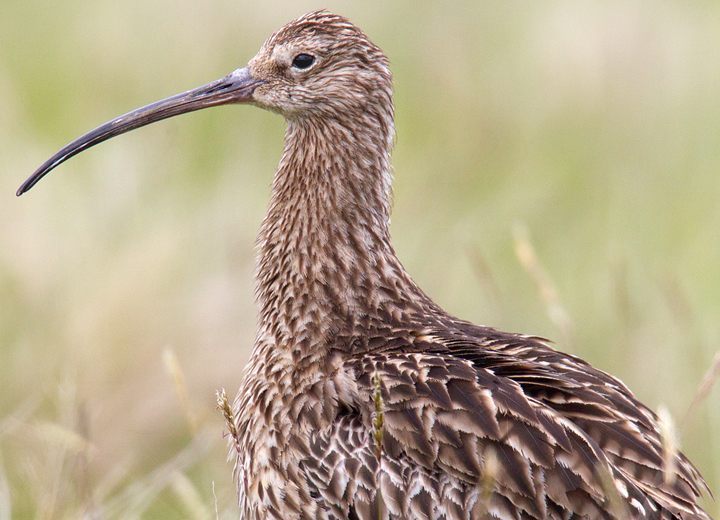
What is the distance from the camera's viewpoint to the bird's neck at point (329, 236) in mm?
4734

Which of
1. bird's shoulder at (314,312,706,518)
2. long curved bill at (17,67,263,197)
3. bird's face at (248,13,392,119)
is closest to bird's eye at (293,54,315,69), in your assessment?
bird's face at (248,13,392,119)

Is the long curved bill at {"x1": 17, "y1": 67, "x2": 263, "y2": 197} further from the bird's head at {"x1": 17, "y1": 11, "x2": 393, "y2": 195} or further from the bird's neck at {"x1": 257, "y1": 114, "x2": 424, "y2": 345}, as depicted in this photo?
the bird's neck at {"x1": 257, "y1": 114, "x2": 424, "y2": 345}

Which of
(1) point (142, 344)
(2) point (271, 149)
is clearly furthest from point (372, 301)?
(2) point (271, 149)

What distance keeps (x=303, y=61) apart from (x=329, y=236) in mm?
747

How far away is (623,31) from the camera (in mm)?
10328

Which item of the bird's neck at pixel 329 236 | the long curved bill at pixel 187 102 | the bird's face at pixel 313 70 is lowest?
the bird's neck at pixel 329 236

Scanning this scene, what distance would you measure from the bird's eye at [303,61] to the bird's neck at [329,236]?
9.4 inches

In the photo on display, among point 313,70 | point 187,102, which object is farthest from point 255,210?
point 313,70

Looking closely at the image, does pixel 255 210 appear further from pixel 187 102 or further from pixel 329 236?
pixel 329 236

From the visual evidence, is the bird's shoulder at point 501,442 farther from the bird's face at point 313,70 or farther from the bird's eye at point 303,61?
the bird's eye at point 303,61

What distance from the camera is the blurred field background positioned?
256 inches

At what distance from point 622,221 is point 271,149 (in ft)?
9.67

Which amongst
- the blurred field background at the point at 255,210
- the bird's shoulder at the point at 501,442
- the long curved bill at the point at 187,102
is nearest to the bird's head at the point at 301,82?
the long curved bill at the point at 187,102

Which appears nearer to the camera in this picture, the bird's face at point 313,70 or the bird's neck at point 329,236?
the bird's neck at point 329,236
